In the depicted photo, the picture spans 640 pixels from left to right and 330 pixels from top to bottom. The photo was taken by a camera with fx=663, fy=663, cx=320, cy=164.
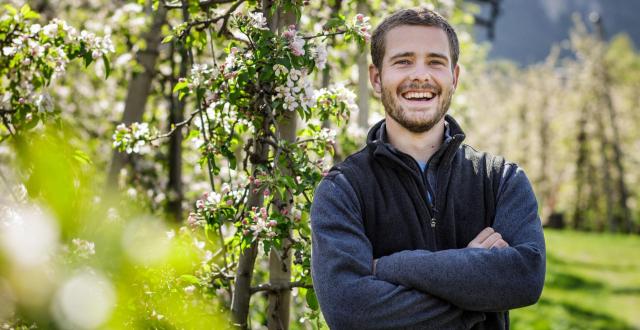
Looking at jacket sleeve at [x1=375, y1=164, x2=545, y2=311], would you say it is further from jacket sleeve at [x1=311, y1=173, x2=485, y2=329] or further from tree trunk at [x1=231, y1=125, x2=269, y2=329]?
tree trunk at [x1=231, y1=125, x2=269, y2=329]

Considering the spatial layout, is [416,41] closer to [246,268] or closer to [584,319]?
[246,268]

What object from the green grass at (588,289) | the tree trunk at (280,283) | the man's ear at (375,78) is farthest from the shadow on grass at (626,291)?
the man's ear at (375,78)

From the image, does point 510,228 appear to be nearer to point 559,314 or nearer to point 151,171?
Result: point 151,171

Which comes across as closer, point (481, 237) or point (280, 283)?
point (481, 237)

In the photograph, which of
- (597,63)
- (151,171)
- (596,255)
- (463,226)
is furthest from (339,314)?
(597,63)

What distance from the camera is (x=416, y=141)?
7.48 ft

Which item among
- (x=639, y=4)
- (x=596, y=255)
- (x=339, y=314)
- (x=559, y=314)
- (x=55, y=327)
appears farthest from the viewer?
(x=639, y=4)

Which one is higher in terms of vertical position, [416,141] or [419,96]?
[419,96]

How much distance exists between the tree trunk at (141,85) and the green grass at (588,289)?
5.27m

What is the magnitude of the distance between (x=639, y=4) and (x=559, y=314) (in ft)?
709

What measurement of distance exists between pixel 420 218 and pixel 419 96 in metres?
0.41

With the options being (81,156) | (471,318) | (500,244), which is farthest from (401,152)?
(81,156)

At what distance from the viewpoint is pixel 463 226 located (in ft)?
7.37

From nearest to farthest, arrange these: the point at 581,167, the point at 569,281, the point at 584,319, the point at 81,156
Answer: the point at 81,156
the point at 584,319
the point at 569,281
the point at 581,167
